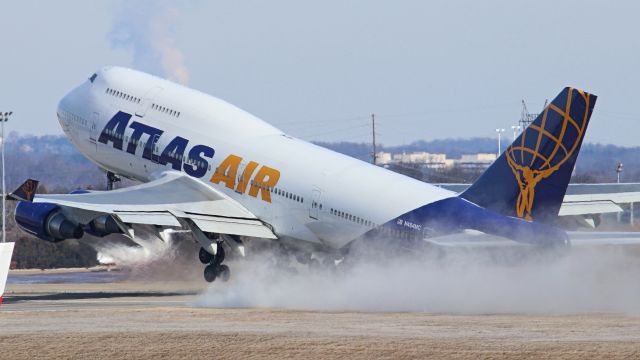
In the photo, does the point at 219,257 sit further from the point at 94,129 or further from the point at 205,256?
the point at 94,129

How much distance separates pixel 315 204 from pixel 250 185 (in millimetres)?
3857

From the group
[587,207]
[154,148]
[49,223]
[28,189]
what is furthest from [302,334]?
[154,148]

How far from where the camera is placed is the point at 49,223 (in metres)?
48.3

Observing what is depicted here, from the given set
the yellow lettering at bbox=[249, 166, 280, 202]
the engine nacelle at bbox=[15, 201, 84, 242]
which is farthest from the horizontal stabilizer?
the yellow lettering at bbox=[249, 166, 280, 202]

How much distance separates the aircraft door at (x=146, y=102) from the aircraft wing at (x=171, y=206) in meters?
3.03

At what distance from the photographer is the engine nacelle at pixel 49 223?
4809 cm

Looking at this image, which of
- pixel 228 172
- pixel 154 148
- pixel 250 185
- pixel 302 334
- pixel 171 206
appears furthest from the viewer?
pixel 154 148

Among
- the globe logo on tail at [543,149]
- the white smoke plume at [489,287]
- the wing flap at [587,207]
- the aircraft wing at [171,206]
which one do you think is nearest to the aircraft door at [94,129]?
the aircraft wing at [171,206]

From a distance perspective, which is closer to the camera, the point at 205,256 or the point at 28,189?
the point at 28,189

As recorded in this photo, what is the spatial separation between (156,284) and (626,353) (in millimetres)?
34246

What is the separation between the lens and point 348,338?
3009cm

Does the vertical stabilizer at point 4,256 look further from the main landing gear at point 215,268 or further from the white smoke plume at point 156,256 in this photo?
the white smoke plume at point 156,256

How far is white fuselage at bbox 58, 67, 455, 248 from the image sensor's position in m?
45.3

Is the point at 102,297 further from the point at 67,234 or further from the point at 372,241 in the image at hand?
the point at 372,241
